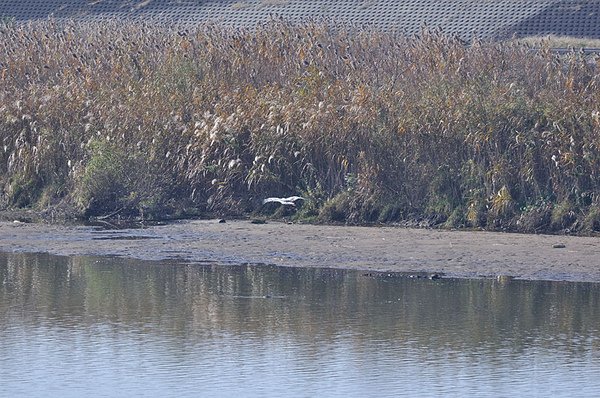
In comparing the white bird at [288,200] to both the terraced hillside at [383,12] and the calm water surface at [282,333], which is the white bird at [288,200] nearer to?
the calm water surface at [282,333]

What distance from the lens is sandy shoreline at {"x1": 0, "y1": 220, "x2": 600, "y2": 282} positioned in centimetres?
1007

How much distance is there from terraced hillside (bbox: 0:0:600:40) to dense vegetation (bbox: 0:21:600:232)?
13055mm

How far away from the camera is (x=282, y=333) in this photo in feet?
26.1

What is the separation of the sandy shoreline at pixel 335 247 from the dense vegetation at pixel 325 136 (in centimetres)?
48

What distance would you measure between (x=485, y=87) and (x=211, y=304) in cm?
489

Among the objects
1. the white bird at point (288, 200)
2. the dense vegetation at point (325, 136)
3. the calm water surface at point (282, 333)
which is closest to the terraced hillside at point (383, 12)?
the dense vegetation at point (325, 136)

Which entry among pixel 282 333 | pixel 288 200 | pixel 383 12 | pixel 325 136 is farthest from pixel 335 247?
pixel 383 12

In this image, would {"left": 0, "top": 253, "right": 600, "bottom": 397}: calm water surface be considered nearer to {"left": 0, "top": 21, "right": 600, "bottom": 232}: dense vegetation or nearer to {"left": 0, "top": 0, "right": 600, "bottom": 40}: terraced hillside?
{"left": 0, "top": 21, "right": 600, "bottom": 232}: dense vegetation

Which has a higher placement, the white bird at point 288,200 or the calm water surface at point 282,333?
the white bird at point 288,200

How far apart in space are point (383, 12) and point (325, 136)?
18.0 meters

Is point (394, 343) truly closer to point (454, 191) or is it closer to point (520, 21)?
point (454, 191)

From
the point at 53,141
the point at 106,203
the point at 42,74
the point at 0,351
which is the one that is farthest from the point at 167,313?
the point at 42,74

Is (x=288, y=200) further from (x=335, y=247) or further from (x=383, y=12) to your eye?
(x=383, y=12)

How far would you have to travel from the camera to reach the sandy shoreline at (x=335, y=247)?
33.0 ft
